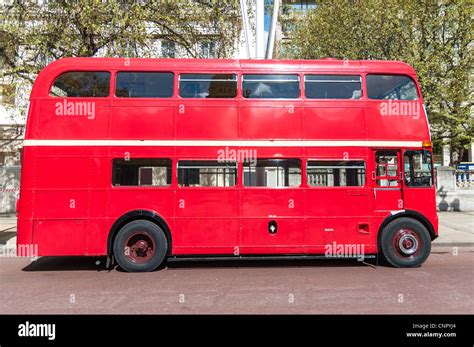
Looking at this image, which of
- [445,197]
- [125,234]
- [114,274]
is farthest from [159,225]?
[445,197]

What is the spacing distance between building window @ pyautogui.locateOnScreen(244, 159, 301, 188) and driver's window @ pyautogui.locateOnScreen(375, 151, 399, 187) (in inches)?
66.8

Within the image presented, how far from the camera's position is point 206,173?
721 cm

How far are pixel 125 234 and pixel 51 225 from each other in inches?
56.7

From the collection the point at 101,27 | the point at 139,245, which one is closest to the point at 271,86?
the point at 139,245

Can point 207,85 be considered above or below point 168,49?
below

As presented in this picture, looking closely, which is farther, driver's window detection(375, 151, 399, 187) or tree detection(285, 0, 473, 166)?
tree detection(285, 0, 473, 166)

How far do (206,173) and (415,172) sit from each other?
4357 millimetres

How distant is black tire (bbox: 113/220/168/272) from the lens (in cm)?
702

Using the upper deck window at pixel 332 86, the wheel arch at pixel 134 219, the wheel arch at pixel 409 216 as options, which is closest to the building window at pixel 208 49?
the upper deck window at pixel 332 86

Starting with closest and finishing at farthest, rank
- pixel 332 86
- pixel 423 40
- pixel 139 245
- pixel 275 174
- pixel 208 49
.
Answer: pixel 139 245 → pixel 275 174 → pixel 332 86 → pixel 208 49 → pixel 423 40

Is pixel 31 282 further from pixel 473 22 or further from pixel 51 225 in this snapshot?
pixel 473 22

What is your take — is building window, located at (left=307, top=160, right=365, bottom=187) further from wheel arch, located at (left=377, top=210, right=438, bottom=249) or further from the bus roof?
the bus roof

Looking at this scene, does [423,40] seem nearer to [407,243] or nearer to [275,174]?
[407,243]

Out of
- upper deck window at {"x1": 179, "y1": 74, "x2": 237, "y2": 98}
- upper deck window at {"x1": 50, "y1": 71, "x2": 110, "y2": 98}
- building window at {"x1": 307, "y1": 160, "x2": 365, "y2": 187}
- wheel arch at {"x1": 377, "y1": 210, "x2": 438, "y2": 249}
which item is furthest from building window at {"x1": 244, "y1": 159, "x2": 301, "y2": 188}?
upper deck window at {"x1": 50, "y1": 71, "x2": 110, "y2": 98}
